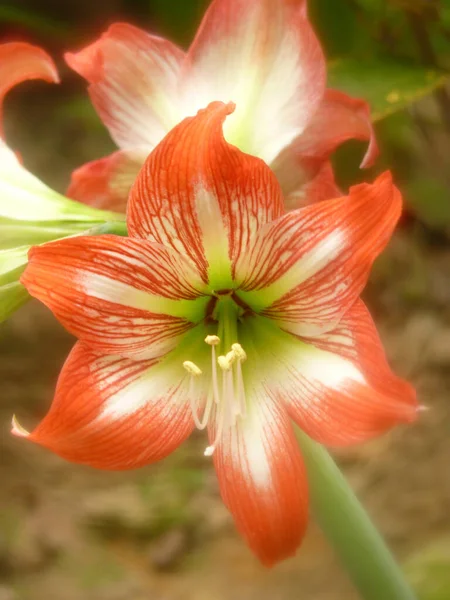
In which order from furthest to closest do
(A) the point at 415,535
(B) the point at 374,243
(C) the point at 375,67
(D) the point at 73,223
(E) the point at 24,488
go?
1. (E) the point at 24,488
2. (A) the point at 415,535
3. (C) the point at 375,67
4. (D) the point at 73,223
5. (B) the point at 374,243

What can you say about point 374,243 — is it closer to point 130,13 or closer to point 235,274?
point 235,274

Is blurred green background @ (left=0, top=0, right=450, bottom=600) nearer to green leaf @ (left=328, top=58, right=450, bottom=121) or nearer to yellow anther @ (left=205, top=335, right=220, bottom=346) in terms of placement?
green leaf @ (left=328, top=58, right=450, bottom=121)

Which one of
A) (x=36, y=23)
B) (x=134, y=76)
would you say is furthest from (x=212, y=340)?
(x=36, y=23)

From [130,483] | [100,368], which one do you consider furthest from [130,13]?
[100,368]

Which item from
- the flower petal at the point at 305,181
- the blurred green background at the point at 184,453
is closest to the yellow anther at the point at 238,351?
the flower petal at the point at 305,181

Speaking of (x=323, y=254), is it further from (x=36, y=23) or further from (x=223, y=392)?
(x=36, y=23)

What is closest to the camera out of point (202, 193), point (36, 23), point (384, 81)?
point (202, 193)
